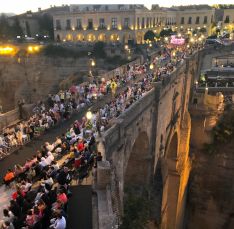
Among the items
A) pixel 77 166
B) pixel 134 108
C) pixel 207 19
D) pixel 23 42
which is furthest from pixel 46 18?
pixel 77 166

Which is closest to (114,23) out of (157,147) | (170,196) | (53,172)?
(170,196)

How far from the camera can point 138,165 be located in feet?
78.4

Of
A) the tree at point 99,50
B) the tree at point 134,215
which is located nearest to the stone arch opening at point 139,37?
the tree at point 99,50

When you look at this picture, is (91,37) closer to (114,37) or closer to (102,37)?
(102,37)

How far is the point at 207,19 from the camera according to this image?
346 feet

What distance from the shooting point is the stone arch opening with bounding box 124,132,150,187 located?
23.2 metres

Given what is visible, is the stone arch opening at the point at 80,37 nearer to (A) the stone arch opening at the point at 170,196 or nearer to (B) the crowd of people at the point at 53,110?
(B) the crowd of people at the point at 53,110

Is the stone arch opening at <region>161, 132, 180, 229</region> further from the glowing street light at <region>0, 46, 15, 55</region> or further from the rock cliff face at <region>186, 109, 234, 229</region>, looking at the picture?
the glowing street light at <region>0, 46, 15, 55</region>

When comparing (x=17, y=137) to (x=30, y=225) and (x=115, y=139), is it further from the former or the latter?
(x=30, y=225)

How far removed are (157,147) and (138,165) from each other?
8.15 ft

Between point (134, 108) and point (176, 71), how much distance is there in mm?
15079

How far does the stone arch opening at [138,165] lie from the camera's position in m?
23.2

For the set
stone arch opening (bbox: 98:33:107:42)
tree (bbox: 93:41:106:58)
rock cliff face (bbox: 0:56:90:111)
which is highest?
stone arch opening (bbox: 98:33:107:42)

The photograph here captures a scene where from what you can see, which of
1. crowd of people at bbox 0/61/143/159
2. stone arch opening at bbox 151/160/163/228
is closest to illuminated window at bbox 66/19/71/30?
crowd of people at bbox 0/61/143/159
